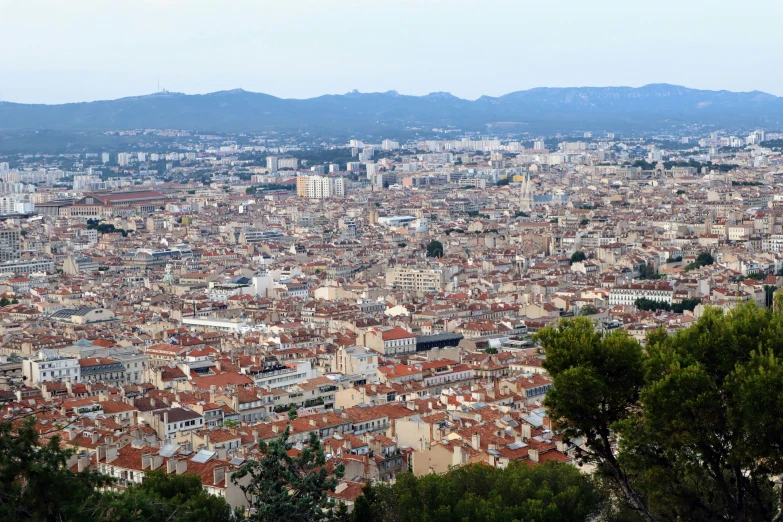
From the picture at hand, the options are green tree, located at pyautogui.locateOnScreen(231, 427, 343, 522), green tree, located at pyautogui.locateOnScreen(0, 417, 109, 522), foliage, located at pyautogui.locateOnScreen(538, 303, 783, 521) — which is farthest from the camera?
green tree, located at pyautogui.locateOnScreen(231, 427, 343, 522)

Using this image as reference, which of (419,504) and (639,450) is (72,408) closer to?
(419,504)

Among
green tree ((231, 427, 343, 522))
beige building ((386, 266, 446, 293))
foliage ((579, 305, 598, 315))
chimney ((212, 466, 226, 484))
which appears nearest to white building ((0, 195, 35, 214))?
beige building ((386, 266, 446, 293))

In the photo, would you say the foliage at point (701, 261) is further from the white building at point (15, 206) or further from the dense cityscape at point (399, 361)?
the white building at point (15, 206)

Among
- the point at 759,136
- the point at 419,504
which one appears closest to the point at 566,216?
the point at 419,504

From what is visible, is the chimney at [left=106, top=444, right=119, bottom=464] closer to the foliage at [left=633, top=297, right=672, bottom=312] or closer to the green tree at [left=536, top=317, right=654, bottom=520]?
the green tree at [left=536, top=317, right=654, bottom=520]

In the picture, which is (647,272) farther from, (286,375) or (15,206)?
(15,206)

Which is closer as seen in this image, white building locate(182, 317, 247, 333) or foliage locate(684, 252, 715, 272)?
white building locate(182, 317, 247, 333)
